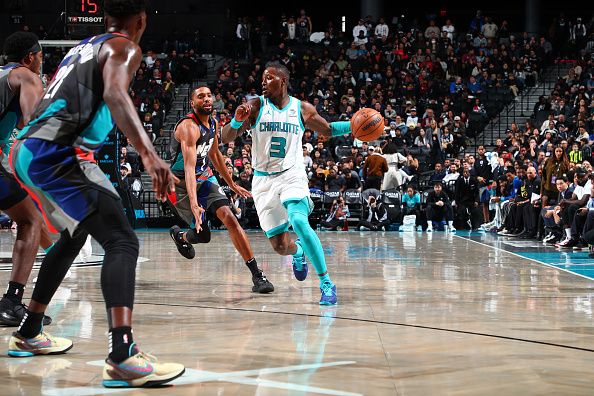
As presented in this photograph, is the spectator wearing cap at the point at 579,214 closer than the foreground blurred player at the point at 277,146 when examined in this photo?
No

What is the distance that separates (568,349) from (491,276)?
4387 millimetres

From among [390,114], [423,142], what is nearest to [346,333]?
[423,142]

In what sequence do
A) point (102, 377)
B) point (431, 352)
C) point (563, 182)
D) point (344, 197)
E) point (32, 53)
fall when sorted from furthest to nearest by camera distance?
point (344, 197)
point (563, 182)
point (32, 53)
point (431, 352)
point (102, 377)

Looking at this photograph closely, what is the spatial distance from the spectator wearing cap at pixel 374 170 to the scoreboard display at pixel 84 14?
899 centimetres

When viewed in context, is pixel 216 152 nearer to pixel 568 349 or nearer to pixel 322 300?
pixel 322 300

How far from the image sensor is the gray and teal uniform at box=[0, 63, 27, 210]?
5.48 meters

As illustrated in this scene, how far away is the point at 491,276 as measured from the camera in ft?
30.4

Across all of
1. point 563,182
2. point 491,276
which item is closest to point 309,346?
point 491,276

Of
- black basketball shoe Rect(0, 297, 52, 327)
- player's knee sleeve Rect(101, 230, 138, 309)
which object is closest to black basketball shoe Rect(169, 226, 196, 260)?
black basketball shoe Rect(0, 297, 52, 327)

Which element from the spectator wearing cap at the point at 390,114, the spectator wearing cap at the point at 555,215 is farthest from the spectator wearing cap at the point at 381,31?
the spectator wearing cap at the point at 555,215

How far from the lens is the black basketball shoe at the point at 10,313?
5.59 m

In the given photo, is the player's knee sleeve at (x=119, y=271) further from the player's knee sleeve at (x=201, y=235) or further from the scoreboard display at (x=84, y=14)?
the scoreboard display at (x=84, y=14)

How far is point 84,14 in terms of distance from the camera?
12.4 m

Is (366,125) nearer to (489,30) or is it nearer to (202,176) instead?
(202,176)
